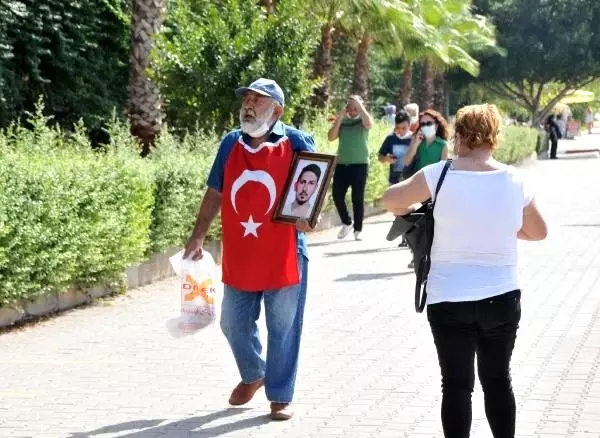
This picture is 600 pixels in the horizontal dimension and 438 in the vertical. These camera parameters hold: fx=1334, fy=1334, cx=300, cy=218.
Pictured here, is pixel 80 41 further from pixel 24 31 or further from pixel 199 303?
pixel 199 303

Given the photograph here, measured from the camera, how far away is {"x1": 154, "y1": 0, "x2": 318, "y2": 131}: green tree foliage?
18.4 metres

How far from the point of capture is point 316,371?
8.25 metres

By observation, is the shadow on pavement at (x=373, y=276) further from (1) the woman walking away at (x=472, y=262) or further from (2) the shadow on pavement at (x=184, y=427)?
(1) the woman walking away at (x=472, y=262)

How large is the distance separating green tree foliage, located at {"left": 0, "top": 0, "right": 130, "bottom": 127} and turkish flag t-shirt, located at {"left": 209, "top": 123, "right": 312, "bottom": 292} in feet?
48.0

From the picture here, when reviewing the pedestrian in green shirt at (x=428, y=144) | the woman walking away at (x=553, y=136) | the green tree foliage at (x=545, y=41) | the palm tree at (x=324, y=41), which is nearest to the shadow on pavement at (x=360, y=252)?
the pedestrian in green shirt at (x=428, y=144)

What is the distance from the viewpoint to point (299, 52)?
18.5m

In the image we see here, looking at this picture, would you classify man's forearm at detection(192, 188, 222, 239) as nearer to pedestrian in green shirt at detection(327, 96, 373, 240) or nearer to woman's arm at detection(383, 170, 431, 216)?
woman's arm at detection(383, 170, 431, 216)

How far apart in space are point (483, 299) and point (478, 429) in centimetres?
164

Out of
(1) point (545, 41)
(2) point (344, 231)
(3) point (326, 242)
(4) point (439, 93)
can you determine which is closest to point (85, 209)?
(3) point (326, 242)

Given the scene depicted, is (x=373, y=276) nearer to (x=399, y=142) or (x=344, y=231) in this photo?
(x=399, y=142)

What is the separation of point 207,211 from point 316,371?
1.73 meters

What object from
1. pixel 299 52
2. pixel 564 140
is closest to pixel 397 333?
pixel 299 52

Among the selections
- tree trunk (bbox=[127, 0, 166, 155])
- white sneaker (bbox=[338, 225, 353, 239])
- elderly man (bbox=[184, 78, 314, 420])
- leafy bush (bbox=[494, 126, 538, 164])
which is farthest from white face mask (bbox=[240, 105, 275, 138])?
leafy bush (bbox=[494, 126, 538, 164])

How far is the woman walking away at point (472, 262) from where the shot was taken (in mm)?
5199
